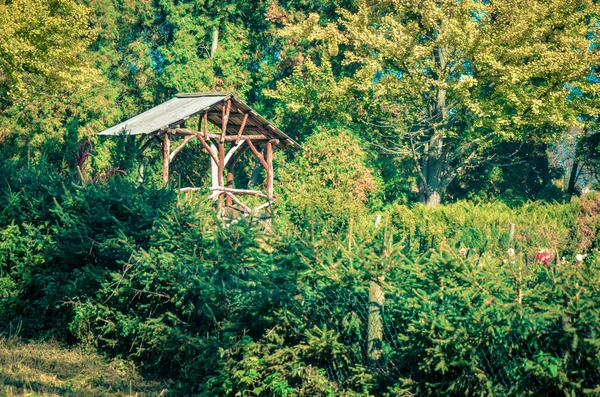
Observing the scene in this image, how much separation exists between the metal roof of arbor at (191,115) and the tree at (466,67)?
5.78 metres

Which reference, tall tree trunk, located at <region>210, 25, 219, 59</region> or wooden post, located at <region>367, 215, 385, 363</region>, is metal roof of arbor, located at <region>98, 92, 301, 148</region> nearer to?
tall tree trunk, located at <region>210, 25, 219, 59</region>

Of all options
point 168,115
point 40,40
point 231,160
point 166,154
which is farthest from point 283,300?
point 40,40

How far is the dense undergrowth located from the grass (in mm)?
210

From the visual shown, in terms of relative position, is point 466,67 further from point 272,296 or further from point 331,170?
point 272,296

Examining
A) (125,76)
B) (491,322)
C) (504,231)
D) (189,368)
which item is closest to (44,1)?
(125,76)

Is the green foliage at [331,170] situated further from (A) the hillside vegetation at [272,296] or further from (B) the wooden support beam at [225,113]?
(A) the hillside vegetation at [272,296]

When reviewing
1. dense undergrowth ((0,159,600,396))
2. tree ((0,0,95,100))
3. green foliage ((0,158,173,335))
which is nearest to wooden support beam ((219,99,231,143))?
tree ((0,0,95,100))

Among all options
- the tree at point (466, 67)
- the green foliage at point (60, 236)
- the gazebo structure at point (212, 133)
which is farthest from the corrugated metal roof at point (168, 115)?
the green foliage at point (60, 236)

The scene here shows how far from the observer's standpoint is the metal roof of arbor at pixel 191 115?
19000 mm

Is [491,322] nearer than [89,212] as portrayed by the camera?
Yes

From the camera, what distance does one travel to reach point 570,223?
17.8 metres

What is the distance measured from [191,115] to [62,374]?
12853 mm

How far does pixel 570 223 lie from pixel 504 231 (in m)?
4.37

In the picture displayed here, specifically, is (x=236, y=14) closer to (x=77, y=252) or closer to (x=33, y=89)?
(x=33, y=89)
